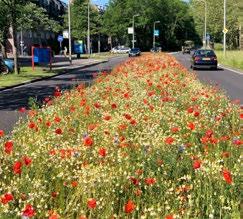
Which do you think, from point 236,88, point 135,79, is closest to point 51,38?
point 236,88

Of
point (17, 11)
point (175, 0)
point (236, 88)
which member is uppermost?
point (175, 0)

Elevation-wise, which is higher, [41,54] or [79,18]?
[79,18]

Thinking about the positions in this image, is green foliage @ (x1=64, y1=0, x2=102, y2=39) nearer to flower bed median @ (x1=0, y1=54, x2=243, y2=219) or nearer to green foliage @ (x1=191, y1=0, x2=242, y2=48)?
green foliage @ (x1=191, y1=0, x2=242, y2=48)

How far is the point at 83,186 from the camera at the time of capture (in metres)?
4.69

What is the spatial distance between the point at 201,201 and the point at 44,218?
1.35m

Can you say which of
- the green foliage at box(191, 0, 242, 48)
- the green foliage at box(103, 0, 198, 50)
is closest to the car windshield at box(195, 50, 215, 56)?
the green foliage at box(191, 0, 242, 48)

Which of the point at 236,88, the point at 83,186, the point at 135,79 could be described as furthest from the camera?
the point at 236,88

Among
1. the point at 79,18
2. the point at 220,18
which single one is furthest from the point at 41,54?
the point at 220,18

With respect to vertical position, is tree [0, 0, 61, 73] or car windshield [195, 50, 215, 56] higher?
tree [0, 0, 61, 73]

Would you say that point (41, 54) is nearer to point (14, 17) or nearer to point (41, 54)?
point (41, 54)

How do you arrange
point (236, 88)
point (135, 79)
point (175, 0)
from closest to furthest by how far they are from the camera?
point (135, 79)
point (236, 88)
point (175, 0)

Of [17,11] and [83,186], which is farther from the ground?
[17,11]

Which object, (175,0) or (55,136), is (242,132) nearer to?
(55,136)

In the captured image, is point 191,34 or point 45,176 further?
point 191,34
